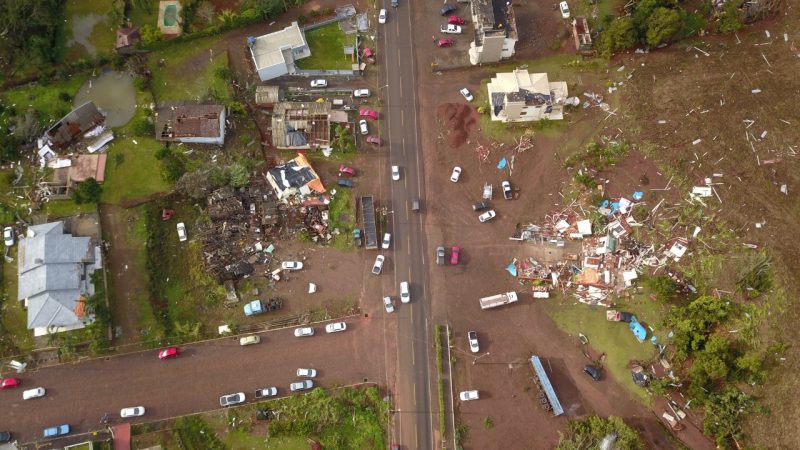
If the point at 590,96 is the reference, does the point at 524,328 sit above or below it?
below

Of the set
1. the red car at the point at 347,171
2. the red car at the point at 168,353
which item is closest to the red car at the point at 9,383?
the red car at the point at 168,353

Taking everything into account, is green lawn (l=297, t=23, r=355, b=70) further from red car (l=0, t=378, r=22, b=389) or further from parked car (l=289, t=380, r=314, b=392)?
red car (l=0, t=378, r=22, b=389)

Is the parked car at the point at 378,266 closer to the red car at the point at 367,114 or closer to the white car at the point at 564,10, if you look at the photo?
the red car at the point at 367,114

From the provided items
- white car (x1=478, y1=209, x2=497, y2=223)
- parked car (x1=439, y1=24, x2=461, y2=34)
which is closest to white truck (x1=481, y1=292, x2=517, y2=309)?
white car (x1=478, y1=209, x2=497, y2=223)

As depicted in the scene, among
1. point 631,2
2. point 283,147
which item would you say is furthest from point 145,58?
point 631,2

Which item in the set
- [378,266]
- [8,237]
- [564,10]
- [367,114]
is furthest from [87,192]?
[564,10]

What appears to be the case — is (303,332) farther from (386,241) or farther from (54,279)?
(54,279)

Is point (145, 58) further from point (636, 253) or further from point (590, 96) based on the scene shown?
point (636, 253)
